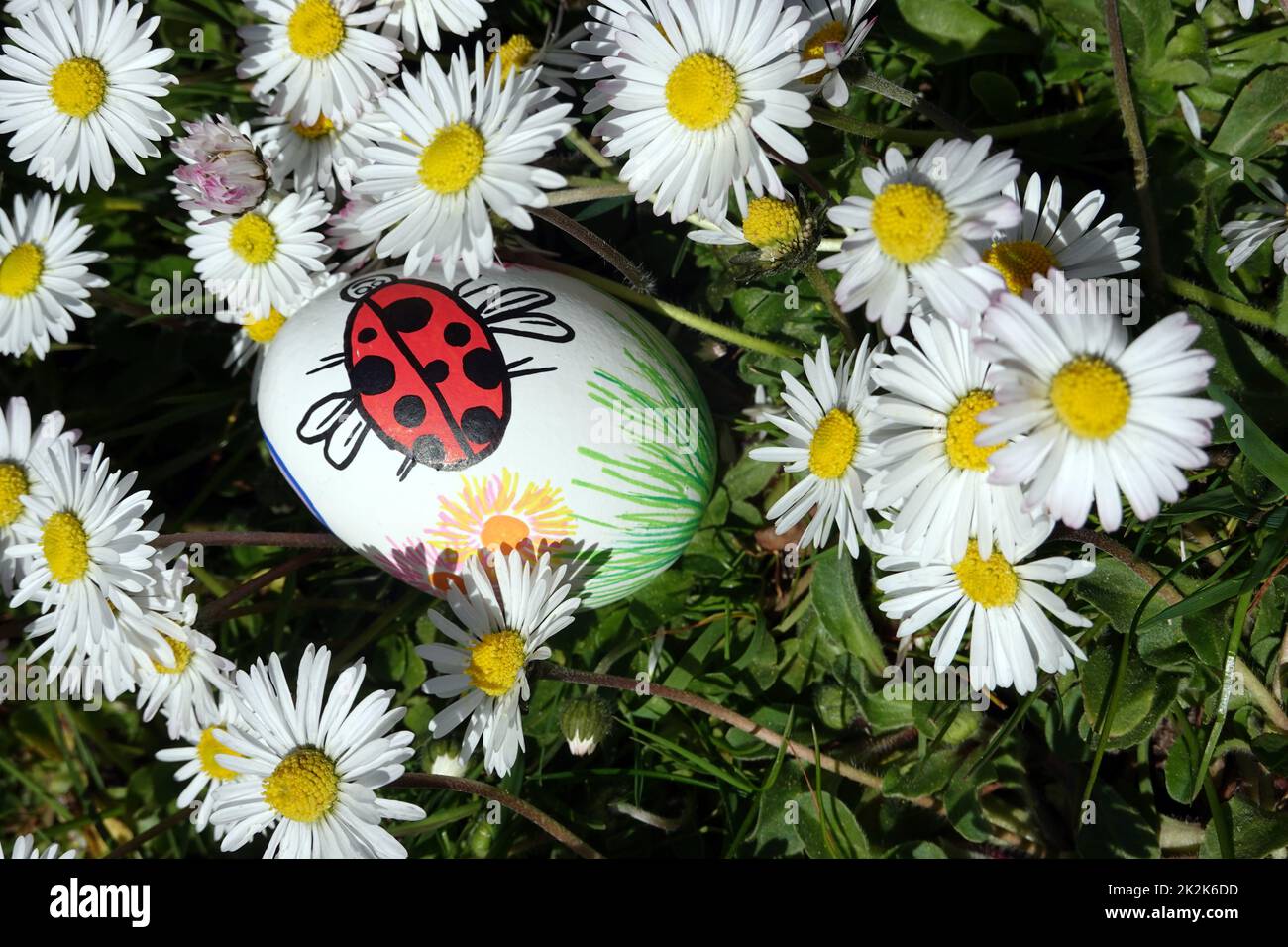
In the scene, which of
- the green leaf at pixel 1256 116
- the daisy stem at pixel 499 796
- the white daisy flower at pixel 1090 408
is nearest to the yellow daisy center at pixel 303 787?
the daisy stem at pixel 499 796

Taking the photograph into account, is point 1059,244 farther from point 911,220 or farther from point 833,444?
point 833,444

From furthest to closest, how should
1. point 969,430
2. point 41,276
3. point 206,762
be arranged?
point 41,276, point 206,762, point 969,430

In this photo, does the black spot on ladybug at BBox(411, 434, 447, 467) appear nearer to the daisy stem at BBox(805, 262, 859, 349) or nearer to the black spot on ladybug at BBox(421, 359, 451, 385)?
the black spot on ladybug at BBox(421, 359, 451, 385)

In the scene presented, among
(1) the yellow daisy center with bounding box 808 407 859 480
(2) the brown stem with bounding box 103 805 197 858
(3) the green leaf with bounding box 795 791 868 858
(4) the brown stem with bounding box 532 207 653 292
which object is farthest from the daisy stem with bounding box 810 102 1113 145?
(2) the brown stem with bounding box 103 805 197 858

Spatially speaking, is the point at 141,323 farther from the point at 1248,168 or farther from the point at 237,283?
the point at 1248,168

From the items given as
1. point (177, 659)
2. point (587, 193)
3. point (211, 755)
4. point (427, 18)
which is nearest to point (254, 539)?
point (177, 659)

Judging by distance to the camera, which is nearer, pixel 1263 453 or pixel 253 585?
pixel 1263 453
